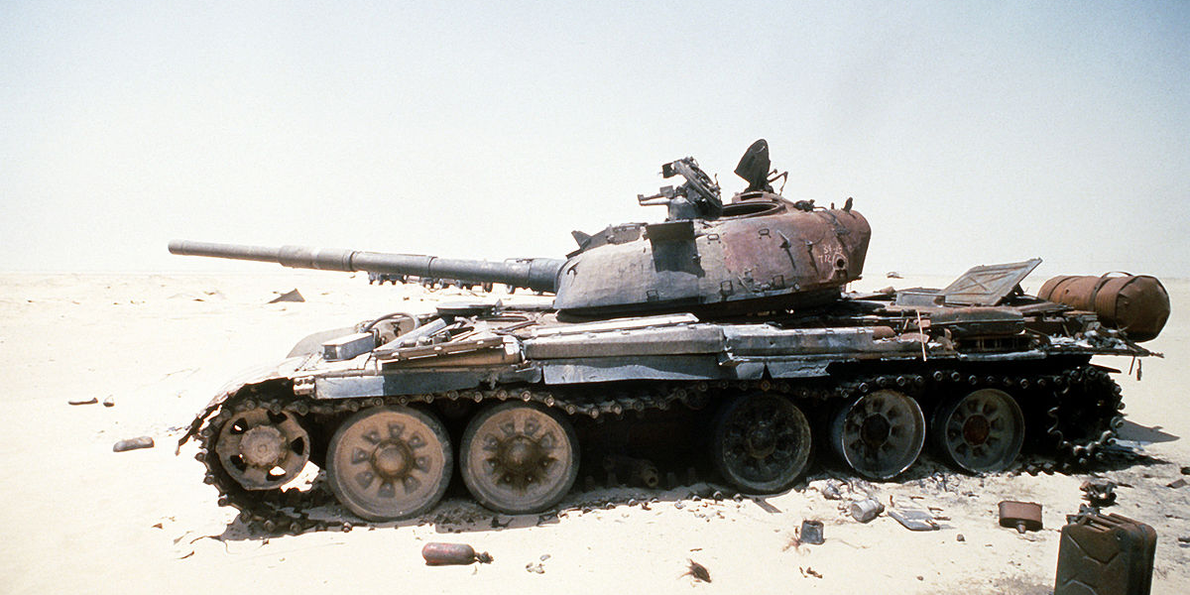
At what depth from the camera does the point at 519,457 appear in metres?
5.95

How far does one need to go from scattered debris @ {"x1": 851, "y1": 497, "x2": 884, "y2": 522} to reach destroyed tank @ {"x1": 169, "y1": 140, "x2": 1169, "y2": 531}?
2.14ft

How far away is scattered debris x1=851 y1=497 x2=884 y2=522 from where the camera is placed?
5.71 metres

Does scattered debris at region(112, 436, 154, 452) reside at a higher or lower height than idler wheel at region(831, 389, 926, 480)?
lower

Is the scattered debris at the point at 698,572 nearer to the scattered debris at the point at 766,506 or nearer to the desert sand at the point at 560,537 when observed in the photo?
the desert sand at the point at 560,537

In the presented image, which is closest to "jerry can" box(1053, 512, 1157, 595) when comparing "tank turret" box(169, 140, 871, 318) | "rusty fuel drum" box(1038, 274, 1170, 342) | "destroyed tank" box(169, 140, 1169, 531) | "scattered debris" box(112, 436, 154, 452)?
"destroyed tank" box(169, 140, 1169, 531)

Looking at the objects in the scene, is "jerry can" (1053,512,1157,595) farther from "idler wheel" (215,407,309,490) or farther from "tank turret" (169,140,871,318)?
"idler wheel" (215,407,309,490)

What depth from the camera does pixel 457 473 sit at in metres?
6.34

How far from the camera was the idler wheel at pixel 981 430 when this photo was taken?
6.79 m

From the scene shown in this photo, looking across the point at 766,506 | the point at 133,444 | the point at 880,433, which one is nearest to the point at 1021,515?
the point at 880,433

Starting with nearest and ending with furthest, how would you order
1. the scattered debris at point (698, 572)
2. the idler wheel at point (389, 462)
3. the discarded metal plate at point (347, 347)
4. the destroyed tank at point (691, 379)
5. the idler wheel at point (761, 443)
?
1. the scattered debris at point (698, 572)
2. the destroyed tank at point (691, 379)
3. the idler wheel at point (389, 462)
4. the discarded metal plate at point (347, 347)
5. the idler wheel at point (761, 443)

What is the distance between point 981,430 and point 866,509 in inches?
81.6

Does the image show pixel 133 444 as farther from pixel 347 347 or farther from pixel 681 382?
pixel 681 382

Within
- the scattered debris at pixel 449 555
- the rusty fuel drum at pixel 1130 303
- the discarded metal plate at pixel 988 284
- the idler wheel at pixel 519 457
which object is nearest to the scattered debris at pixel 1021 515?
the discarded metal plate at pixel 988 284

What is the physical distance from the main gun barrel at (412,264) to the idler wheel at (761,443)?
2837 millimetres
